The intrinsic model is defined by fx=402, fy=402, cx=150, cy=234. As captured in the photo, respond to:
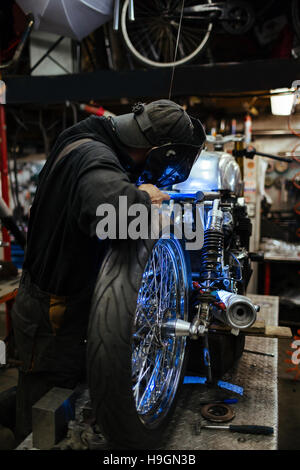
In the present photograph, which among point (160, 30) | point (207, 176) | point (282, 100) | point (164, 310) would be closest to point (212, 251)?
point (164, 310)

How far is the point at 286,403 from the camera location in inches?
117

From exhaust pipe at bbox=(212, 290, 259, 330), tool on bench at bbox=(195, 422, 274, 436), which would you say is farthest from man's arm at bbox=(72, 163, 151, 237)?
tool on bench at bbox=(195, 422, 274, 436)

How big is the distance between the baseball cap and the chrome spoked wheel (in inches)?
16.2

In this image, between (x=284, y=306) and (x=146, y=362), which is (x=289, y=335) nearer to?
(x=146, y=362)

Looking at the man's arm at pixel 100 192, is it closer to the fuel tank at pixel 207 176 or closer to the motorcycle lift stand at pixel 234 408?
the motorcycle lift stand at pixel 234 408

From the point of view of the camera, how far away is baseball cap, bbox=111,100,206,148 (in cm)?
150

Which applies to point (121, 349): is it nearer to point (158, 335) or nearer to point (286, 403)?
point (158, 335)

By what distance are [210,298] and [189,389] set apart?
56 cm

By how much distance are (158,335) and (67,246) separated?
0.58m

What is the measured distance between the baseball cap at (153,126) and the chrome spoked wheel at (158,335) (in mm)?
411

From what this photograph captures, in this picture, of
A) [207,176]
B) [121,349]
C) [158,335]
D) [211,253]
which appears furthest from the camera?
[207,176]

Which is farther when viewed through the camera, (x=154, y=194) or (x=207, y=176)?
(x=207, y=176)

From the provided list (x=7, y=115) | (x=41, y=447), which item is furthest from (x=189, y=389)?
(x=7, y=115)

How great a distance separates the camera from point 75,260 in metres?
1.46
